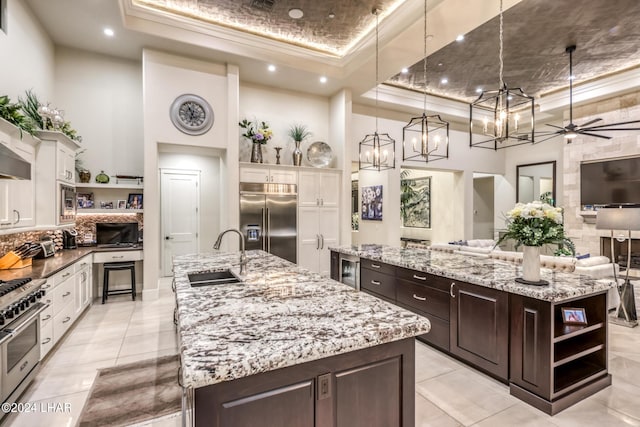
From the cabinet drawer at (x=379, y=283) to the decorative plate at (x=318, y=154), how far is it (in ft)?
9.65

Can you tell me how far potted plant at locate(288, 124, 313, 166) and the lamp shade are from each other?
183 inches

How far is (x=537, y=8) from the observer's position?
13.8 feet

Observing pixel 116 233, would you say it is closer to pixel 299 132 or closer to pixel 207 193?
pixel 207 193

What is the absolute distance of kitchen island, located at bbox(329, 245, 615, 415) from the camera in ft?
7.44

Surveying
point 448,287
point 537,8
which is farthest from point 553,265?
point 537,8

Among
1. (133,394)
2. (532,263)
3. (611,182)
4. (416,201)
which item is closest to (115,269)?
(133,394)

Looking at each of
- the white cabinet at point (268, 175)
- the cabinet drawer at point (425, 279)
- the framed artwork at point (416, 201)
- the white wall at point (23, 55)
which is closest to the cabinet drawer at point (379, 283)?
the cabinet drawer at point (425, 279)

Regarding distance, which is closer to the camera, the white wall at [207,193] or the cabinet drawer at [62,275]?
the cabinet drawer at [62,275]

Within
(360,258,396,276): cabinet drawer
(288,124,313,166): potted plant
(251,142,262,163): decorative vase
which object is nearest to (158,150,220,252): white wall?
(251,142,262,163): decorative vase

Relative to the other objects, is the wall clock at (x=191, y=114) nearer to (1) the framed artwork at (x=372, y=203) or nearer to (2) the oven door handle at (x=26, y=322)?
(2) the oven door handle at (x=26, y=322)

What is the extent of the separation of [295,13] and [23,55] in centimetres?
342

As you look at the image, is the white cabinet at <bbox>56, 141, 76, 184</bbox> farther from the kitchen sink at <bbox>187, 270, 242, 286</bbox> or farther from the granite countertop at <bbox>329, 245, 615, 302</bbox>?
the granite countertop at <bbox>329, 245, 615, 302</bbox>

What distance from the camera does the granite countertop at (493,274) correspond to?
2303 millimetres

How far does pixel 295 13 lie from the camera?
4.50 m
